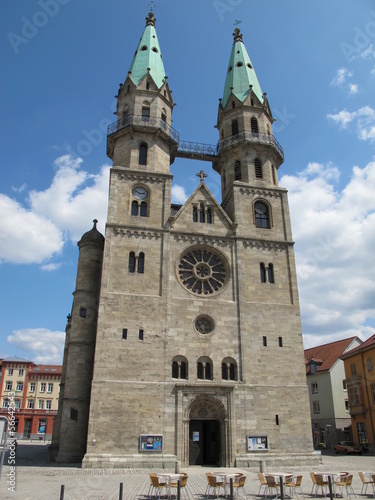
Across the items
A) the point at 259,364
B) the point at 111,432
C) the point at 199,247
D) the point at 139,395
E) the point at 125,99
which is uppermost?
the point at 125,99

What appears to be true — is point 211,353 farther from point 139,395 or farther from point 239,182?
point 239,182

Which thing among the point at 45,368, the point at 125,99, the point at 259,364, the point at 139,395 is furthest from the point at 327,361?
the point at 45,368

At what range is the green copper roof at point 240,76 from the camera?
39.4 metres

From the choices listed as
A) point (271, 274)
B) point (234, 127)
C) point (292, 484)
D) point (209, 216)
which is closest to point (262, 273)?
point (271, 274)

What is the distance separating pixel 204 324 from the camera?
29.5m

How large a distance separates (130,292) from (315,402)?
109 feet

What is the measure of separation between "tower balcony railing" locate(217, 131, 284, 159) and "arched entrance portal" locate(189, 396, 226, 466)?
21.5m

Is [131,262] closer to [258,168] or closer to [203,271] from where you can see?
[203,271]

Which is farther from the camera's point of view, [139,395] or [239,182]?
[239,182]

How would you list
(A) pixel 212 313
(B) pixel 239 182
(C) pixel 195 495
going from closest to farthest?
(C) pixel 195 495
(A) pixel 212 313
(B) pixel 239 182

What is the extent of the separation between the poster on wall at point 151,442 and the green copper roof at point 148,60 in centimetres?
2800

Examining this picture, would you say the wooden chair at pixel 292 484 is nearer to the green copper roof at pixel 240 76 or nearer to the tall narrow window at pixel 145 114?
the tall narrow window at pixel 145 114

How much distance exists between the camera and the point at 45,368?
77750 millimetres

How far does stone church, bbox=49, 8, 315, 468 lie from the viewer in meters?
26.0
